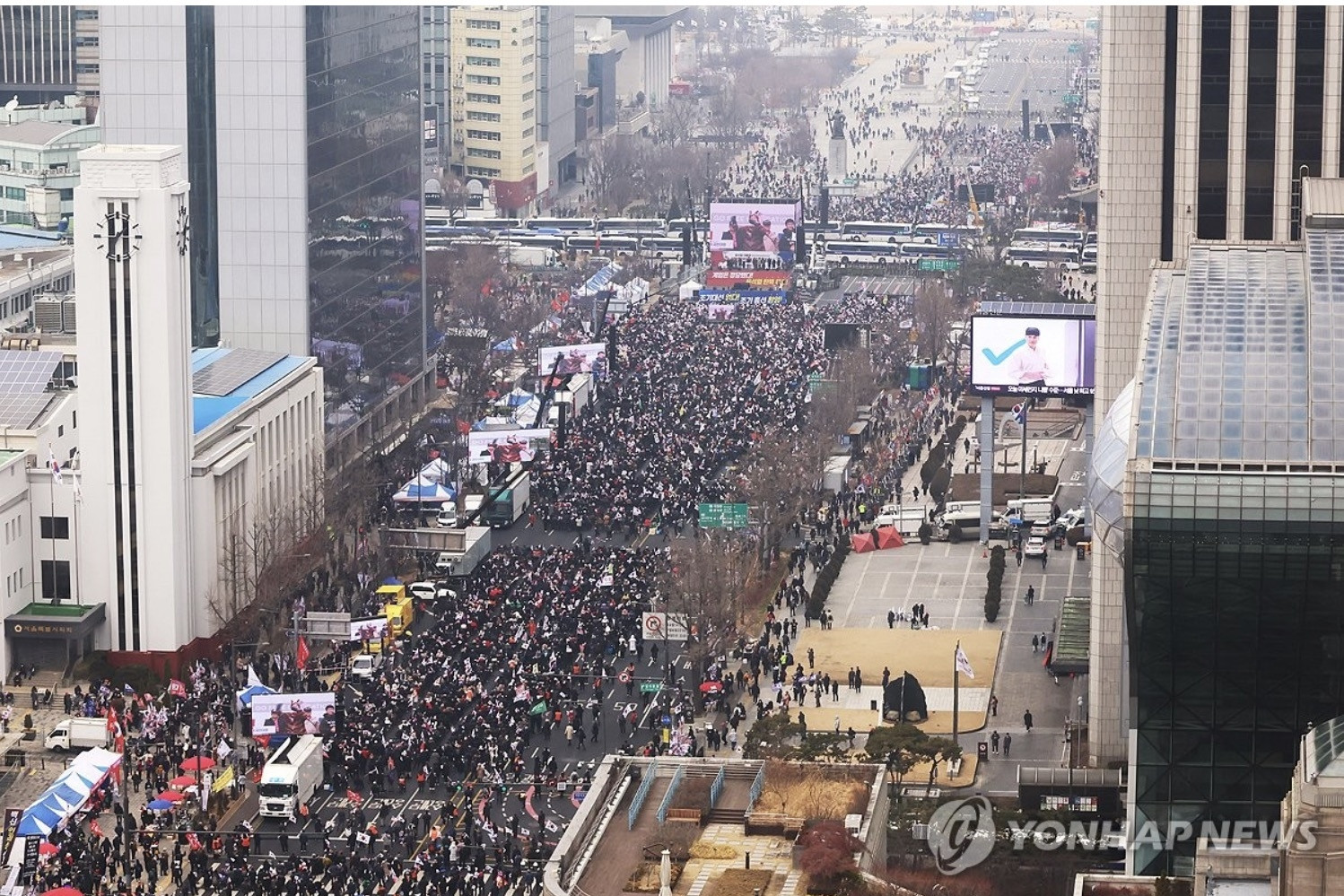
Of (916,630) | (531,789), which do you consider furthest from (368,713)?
(916,630)

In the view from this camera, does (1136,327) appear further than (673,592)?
No

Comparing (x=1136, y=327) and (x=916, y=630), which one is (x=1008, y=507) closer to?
(x=916, y=630)

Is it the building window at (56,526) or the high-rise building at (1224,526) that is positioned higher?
the high-rise building at (1224,526)

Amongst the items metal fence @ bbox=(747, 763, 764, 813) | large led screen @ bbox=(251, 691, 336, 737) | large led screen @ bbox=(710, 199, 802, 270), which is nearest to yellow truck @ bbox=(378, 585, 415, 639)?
large led screen @ bbox=(251, 691, 336, 737)

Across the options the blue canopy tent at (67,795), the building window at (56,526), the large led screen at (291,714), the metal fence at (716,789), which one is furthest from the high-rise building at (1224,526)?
the building window at (56,526)

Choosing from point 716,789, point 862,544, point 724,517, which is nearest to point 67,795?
point 716,789

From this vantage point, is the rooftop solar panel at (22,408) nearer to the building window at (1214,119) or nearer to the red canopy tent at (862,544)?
the red canopy tent at (862,544)

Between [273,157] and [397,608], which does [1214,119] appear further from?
[273,157]
